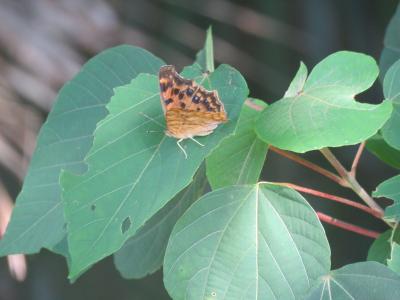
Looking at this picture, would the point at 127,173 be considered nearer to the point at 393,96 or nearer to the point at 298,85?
the point at 298,85

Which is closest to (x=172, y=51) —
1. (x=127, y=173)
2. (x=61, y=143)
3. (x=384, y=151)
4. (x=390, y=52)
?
(x=390, y=52)

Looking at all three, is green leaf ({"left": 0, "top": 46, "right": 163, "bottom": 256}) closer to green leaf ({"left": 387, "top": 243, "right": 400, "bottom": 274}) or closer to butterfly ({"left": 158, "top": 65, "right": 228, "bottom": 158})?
butterfly ({"left": 158, "top": 65, "right": 228, "bottom": 158})

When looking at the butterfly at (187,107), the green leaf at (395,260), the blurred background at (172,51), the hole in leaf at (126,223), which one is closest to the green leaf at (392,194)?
the green leaf at (395,260)

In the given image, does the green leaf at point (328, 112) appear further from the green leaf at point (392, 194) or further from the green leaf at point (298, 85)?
the green leaf at point (392, 194)

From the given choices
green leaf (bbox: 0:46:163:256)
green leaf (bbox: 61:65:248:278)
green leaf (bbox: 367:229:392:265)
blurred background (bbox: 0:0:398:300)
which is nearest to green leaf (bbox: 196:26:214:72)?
green leaf (bbox: 0:46:163:256)

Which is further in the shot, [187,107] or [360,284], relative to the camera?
[187,107]

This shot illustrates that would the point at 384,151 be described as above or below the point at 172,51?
above
